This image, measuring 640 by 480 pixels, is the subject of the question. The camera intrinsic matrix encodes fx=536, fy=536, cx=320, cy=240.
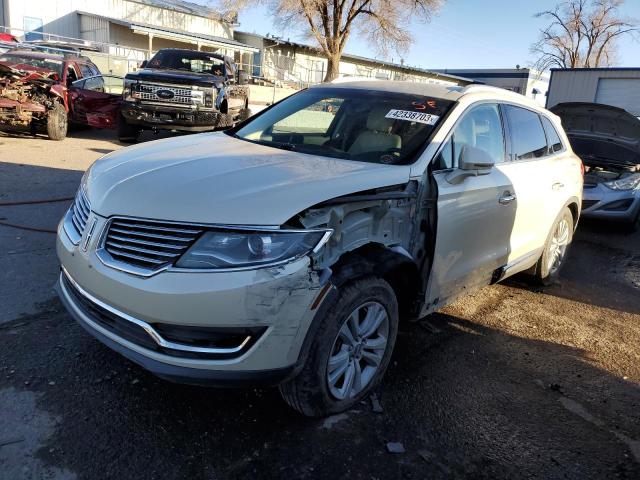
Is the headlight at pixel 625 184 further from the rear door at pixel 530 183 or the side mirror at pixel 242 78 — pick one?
the side mirror at pixel 242 78

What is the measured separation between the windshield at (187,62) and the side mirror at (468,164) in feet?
32.4

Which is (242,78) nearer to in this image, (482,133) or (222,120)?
(222,120)

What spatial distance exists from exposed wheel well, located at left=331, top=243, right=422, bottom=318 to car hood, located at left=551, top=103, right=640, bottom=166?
6.31 meters

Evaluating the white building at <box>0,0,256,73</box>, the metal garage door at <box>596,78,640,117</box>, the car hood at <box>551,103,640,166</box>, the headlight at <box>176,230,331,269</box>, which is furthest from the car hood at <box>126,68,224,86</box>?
the metal garage door at <box>596,78,640,117</box>

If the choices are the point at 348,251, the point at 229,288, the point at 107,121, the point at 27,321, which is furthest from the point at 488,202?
the point at 107,121

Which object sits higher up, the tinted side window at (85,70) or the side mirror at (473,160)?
the tinted side window at (85,70)

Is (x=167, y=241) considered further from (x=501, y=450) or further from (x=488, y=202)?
(x=488, y=202)

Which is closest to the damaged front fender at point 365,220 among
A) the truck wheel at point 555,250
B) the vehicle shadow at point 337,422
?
the vehicle shadow at point 337,422

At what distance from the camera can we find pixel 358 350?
2.94 m

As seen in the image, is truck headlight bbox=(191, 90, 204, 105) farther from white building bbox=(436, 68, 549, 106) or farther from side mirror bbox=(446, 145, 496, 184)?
white building bbox=(436, 68, 549, 106)

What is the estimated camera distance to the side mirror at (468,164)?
3311 millimetres

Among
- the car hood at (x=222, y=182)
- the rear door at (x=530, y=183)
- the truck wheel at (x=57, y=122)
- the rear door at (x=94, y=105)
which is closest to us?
the car hood at (x=222, y=182)

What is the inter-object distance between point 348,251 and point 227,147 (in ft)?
4.14

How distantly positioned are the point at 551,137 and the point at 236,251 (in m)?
3.78
